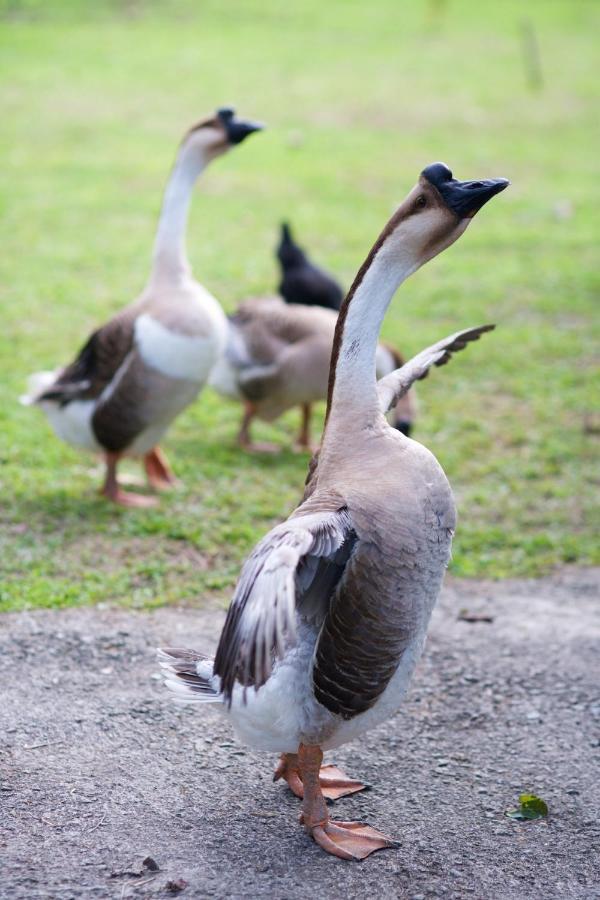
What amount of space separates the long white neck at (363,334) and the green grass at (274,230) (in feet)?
6.45

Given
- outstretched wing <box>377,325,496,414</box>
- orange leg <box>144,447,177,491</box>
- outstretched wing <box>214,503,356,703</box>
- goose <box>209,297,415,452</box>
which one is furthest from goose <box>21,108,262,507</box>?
outstretched wing <box>214,503,356,703</box>

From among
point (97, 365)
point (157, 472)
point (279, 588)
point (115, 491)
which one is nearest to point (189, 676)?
point (279, 588)

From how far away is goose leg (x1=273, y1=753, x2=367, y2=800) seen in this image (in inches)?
150

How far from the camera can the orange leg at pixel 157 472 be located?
21.7 feet

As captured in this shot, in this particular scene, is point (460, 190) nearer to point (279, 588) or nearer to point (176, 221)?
point (279, 588)

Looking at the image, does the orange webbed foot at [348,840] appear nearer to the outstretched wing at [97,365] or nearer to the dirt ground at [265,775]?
the dirt ground at [265,775]

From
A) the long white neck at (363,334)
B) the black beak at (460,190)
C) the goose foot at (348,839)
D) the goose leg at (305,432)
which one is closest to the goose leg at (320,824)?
the goose foot at (348,839)

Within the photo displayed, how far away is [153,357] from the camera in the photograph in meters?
5.97

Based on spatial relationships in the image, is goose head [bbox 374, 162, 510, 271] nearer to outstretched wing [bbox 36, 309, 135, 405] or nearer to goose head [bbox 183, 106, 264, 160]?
outstretched wing [bbox 36, 309, 135, 405]

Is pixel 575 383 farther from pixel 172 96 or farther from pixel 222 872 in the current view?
pixel 172 96

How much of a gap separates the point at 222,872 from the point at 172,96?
16.7 metres

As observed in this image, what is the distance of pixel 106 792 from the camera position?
3.71m

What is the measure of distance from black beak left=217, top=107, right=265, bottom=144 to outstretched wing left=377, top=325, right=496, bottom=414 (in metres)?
2.46

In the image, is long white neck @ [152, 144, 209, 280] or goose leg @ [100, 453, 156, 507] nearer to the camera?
long white neck @ [152, 144, 209, 280]
